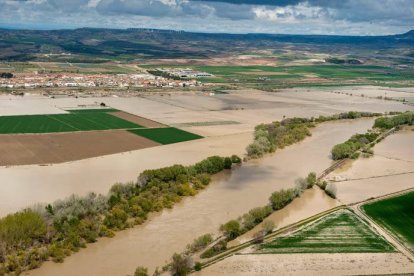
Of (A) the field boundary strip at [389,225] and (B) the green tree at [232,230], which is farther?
(B) the green tree at [232,230]

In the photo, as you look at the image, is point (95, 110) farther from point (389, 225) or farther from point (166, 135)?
point (389, 225)

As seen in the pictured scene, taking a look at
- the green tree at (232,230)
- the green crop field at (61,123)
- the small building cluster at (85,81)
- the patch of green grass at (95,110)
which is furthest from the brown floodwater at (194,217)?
the small building cluster at (85,81)

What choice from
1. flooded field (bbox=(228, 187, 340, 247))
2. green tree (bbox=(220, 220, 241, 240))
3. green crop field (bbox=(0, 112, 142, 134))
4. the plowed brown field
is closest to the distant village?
the plowed brown field

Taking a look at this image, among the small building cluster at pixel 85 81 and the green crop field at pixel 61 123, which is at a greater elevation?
the small building cluster at pixel 85 81

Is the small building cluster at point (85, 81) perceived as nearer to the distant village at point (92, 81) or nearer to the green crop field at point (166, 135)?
the distant village at point (92, 81)

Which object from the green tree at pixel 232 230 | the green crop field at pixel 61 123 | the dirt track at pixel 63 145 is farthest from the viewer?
the green crop field at pixel 61 123

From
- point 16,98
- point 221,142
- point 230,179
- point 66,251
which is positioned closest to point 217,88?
point 16,98

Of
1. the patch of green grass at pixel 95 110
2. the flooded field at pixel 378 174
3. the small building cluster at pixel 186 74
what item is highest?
the small building cluster at pixel 186 74
